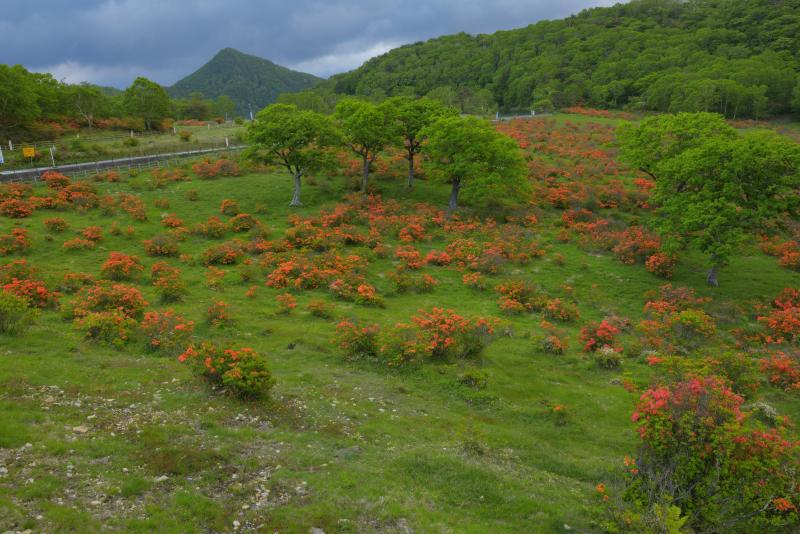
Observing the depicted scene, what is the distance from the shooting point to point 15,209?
36594 mm

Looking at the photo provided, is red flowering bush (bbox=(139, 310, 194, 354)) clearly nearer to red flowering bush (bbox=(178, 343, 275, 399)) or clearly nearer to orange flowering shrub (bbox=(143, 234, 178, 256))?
red flowering bush (bbox=(178, 343, 275, 399))

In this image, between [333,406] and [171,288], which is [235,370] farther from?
[171,288]

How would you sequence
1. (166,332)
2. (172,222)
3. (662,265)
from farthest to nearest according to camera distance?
(172,222) → (662,265) → (166,332)

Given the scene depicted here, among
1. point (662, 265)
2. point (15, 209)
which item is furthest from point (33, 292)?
point (662, 265)

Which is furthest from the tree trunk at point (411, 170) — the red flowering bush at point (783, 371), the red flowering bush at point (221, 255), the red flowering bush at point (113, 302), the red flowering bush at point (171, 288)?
the red flowering bush at point (783, 371)

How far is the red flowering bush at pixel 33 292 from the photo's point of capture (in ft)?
73.3

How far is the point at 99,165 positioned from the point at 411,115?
117 ft

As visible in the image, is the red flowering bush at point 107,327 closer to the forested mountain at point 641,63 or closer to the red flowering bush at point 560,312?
the red flowering bush at point 560,312

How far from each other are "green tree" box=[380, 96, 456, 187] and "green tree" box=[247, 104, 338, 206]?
6.59 m

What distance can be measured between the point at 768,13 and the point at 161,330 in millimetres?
164490

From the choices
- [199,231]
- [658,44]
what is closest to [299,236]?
[199,231]

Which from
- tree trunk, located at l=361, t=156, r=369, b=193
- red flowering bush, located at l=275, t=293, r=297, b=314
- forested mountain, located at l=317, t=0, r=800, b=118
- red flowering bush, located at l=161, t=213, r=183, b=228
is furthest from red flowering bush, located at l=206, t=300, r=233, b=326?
forested mountain, located at l=317, t=0, r=800, b=118

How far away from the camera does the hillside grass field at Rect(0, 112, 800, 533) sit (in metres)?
10.9

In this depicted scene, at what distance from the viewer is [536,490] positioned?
12383mm
